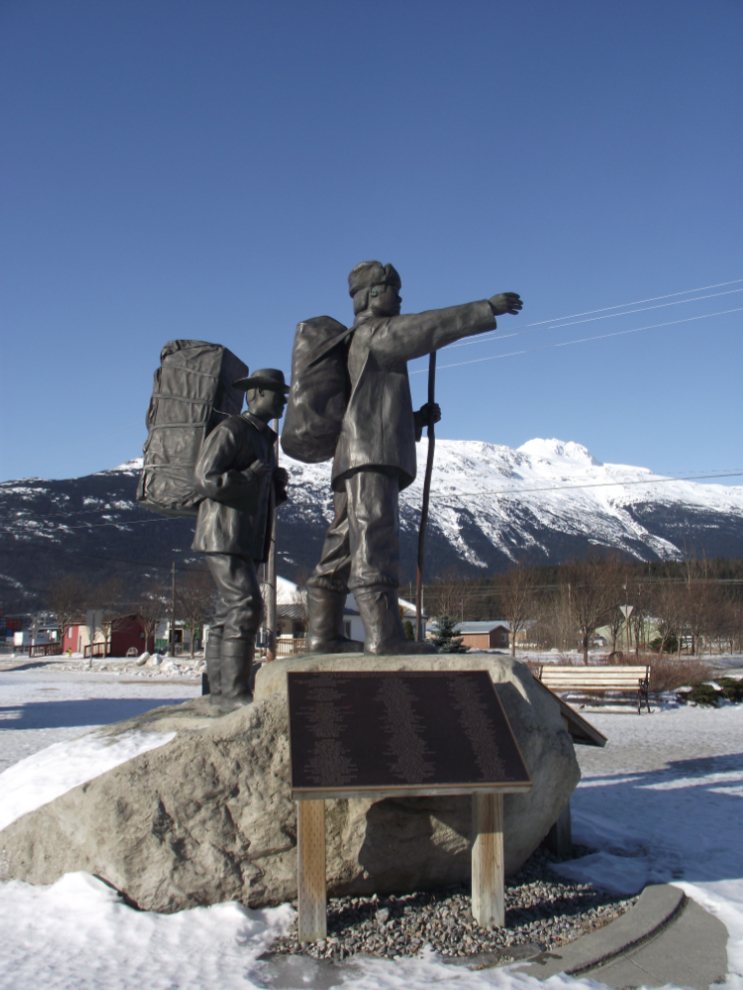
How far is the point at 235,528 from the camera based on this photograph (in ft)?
18.0

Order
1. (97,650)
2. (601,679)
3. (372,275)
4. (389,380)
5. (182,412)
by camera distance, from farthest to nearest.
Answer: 1. (97,650)
2. (601,679)
3. (182,412)
4. (372,275)
5. (389,380)


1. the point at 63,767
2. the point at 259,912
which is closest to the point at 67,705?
the point at 63,767

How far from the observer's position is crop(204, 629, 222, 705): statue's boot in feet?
18.5

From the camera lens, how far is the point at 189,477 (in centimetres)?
572

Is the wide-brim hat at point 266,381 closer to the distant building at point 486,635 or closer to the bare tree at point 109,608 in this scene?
the bare tree at point 109,608

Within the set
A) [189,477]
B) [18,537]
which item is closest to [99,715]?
[189,477]

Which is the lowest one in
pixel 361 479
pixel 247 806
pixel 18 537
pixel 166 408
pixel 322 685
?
pixel 247 806

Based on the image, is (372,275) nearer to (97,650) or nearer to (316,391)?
(316,391)

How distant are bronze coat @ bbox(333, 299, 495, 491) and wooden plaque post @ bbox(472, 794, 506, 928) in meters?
1.95

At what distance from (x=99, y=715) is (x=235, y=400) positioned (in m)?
8.98

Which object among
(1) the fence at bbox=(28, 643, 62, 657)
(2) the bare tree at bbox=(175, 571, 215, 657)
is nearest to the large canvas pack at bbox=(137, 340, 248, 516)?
(2) the bare tree at bbox=(175, 571, 215, 657)

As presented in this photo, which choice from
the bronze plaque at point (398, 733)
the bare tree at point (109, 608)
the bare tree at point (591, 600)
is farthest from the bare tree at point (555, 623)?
the bronze plaque at point (398, 733)

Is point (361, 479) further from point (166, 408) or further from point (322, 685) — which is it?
point (166, 408)

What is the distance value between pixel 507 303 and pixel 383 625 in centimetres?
195
